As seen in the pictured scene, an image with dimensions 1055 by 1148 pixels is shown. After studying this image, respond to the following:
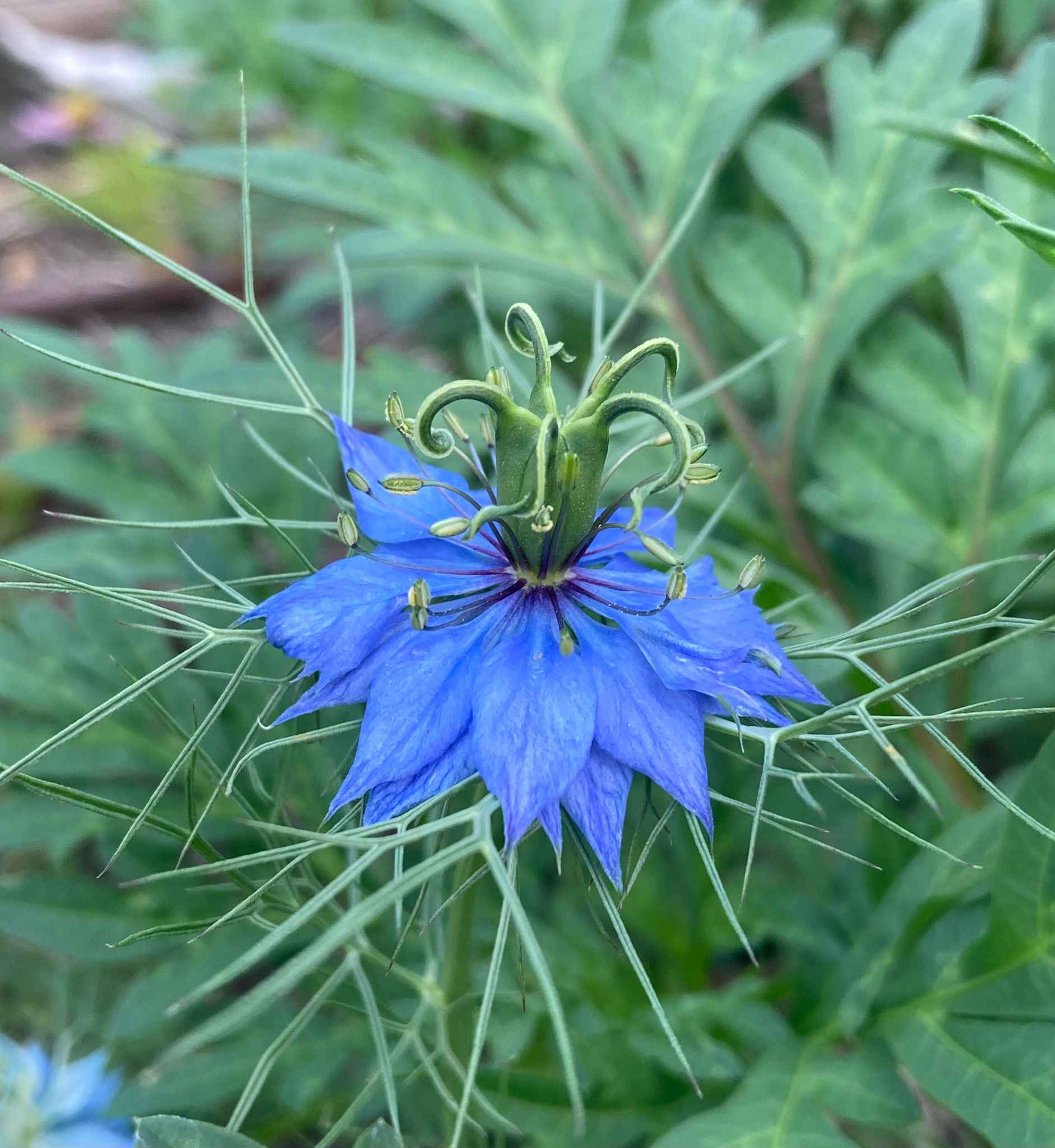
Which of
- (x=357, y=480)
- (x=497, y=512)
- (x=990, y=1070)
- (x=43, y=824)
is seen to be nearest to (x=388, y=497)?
(x=357, y=480)

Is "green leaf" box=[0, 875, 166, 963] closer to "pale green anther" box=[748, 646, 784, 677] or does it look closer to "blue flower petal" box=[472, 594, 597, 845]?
"blue flower petal" box=[472, 594, 597, 845]

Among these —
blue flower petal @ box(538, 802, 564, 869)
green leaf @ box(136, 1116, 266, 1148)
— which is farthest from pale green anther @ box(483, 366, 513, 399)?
green leaf @ box(136, 1116, 266, 1148)

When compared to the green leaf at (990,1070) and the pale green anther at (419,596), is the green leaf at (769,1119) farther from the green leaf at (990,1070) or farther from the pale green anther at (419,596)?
the pale green anther at (419,596)

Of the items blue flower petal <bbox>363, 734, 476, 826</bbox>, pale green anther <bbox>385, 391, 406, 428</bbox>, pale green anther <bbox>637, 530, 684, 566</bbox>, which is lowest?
blue flower petal <bbox>363, 734, 476, 826</bbox>

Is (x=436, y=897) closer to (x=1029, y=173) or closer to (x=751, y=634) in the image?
(x=751, y=634)

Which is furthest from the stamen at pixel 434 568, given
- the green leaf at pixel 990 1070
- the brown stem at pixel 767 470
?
the brown stem at pixel 767 470

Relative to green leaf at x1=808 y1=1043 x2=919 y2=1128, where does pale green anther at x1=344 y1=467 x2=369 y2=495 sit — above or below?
above
